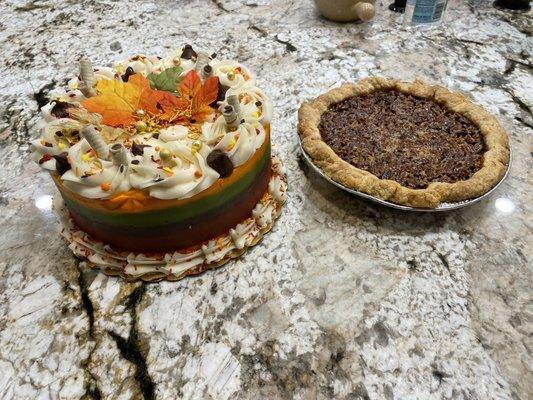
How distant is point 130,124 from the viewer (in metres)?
1.78

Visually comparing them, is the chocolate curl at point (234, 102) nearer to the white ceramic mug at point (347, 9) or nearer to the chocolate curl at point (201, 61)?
the chocolate curl at point (201, 61)

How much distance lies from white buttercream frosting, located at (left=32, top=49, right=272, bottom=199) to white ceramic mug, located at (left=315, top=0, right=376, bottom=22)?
167 centimetres

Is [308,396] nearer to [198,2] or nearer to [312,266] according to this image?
[312,266]

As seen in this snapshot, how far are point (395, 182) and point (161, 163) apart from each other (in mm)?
1010

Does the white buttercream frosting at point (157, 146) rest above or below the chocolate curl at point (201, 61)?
below

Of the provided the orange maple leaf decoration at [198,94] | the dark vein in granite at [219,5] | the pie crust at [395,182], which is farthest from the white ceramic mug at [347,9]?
the orange maple leaf decoration at [198,94]

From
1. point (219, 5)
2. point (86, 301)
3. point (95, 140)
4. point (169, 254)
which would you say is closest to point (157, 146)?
point (95, 140)

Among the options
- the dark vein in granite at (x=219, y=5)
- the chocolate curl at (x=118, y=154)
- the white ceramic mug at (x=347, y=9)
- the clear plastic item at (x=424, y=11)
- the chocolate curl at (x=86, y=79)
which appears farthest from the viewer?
the dark vein in granite at (x=219, y=5)

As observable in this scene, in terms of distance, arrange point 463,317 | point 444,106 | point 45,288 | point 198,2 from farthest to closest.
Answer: point 198,2 < point 444,106 < point 45,288 < point 463,317

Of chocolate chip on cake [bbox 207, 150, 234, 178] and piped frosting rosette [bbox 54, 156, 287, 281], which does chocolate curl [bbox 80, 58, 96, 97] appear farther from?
chocolate chip on cake [bbox 207, 150, 234, 178]

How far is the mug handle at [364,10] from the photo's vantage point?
10.4 ft

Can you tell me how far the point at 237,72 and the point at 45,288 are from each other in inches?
50.9

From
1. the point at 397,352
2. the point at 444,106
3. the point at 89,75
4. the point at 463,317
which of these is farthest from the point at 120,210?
the point at 444,106

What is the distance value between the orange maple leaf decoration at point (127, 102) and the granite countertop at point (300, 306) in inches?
27.6
